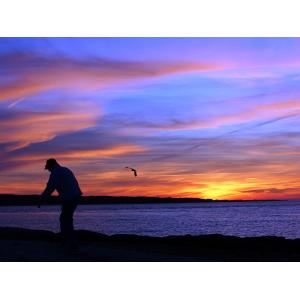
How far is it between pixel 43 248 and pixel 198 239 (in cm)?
422

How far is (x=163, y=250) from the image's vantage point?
11.8 metres

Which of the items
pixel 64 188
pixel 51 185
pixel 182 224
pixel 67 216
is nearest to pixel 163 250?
pixel 67 216

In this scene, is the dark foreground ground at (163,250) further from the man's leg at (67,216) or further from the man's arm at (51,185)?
the man's arm at (51,185)

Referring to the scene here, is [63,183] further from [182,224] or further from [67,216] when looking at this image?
[182,224]

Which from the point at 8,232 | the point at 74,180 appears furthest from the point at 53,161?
the point at 8,232

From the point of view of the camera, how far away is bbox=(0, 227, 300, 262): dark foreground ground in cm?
1052

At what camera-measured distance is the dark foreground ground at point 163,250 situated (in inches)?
414

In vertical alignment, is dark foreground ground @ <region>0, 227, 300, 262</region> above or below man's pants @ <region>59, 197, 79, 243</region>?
below

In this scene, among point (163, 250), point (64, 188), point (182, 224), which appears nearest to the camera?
point (64, 188)

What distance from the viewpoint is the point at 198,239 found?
14273mm

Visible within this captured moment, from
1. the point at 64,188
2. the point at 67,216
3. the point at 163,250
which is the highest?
the point at 64,188

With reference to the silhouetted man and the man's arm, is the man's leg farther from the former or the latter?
the man's arm

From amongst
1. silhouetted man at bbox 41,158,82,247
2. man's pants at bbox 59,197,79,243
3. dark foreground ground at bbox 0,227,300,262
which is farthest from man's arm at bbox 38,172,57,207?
dark foreground ground at bbox 0,227,300,262
